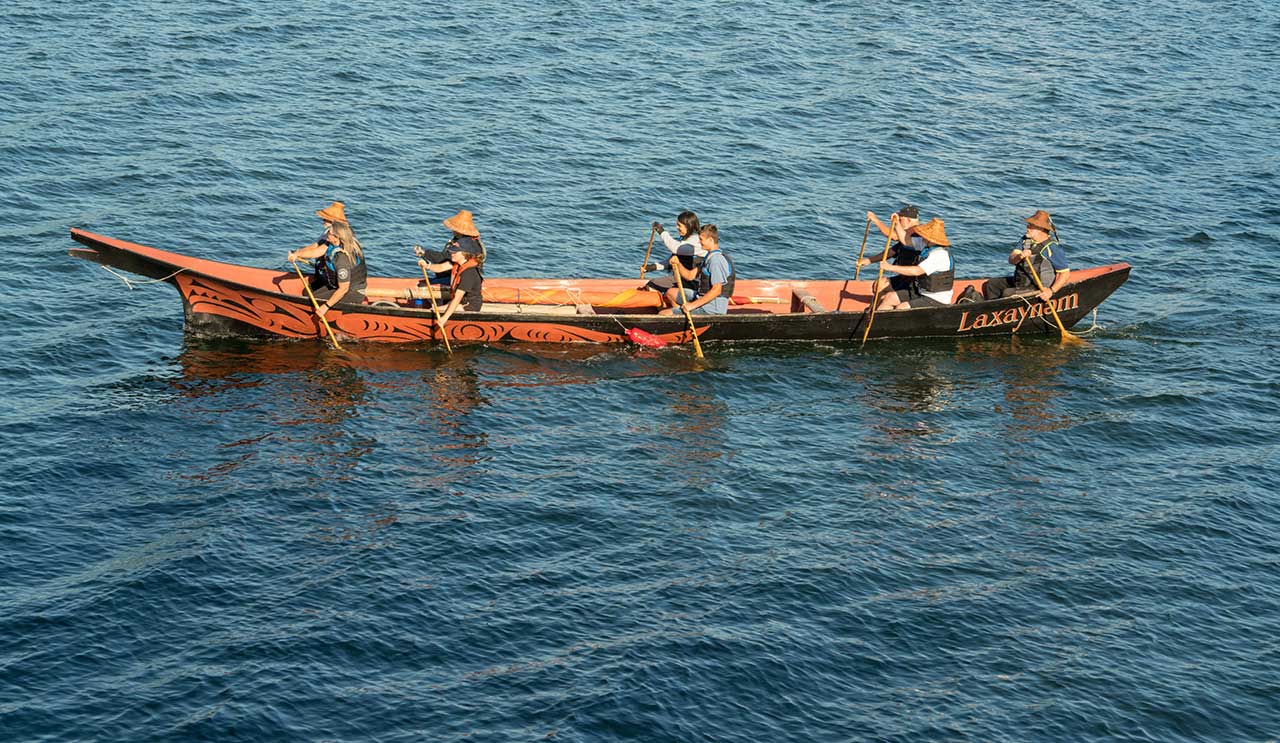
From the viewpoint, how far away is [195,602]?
53.5 feet

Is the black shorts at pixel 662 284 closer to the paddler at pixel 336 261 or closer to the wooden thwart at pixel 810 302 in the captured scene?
the wooden thwart at pixel 810 302

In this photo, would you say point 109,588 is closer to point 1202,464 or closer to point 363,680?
point 363,680

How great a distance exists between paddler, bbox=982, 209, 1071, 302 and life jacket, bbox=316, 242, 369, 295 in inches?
424

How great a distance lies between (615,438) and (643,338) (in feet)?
11.3

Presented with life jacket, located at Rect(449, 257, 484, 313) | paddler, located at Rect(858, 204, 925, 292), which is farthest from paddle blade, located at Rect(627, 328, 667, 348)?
paddler, located at Rect(858, 204, 925, 292)

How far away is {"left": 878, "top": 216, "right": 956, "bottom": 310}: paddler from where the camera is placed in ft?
79.2

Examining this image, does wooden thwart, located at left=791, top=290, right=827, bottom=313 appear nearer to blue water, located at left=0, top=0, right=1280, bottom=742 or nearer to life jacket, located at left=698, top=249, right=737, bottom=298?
blue water, located at left=0, top=0, right=1280, bottom=742

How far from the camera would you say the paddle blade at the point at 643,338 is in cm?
2405

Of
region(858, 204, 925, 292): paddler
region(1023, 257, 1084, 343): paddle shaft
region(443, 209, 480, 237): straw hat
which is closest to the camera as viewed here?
region(443, 209, 480, 237): straw hat

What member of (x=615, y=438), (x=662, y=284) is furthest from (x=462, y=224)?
(x=615, y=438)

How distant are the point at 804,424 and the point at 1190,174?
56.0 feet

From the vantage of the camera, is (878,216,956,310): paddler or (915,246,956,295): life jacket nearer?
(878,216,956,310): paddler

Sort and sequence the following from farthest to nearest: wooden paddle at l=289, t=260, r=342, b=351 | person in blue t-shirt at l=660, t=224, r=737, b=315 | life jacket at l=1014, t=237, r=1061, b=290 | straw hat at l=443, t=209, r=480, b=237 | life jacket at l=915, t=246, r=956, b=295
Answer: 1. life jacket at l=1014, t=237, r=1061, b=290
2. life jacket at l=915, t=246, r=956, b=295
3. person in blue t-shirt at l=660, t=224, r=737, b=315
4. straw hat at l=443, t=209, r=480, b=237
5. wooden paddle at l=289, t=260, r=342, b=351

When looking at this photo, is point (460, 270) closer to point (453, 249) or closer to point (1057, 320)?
point (453, 249)
